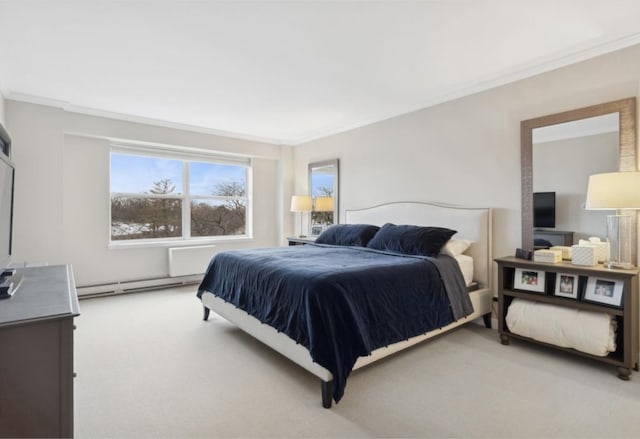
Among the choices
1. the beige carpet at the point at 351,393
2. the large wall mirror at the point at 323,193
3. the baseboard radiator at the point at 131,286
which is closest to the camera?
the beige carpet at the point at 351,393

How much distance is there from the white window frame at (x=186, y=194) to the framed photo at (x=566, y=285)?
14.7ft

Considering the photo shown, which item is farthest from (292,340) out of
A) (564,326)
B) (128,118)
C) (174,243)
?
(128,118)

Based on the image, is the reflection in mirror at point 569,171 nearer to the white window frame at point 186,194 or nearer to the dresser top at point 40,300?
the dresser top at point 40,300

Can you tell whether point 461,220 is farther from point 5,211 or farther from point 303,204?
point 5,211

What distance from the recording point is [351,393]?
2.07 metres

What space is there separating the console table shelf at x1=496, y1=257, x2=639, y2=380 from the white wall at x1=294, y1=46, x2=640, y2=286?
0.50 meters

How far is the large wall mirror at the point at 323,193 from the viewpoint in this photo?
5066 millimetres

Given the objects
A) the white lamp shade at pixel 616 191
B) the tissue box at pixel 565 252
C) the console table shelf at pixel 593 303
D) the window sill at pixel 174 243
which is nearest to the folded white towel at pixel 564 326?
the console table shelf at pixel 593 303

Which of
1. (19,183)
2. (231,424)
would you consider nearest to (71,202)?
(19,183)

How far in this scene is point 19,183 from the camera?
3.57 m

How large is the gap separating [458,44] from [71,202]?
4701mm

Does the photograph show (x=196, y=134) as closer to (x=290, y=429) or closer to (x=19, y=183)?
(x=19, y=183)

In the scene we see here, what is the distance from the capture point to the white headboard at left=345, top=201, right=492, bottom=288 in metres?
3.23

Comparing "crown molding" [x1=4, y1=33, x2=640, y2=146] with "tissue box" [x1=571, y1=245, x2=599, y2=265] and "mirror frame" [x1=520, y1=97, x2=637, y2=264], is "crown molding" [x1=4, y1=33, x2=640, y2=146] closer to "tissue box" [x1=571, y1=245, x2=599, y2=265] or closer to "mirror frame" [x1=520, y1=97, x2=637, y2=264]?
"mirror frame" [x1=520, y1=97, x2=637, y2=264]
